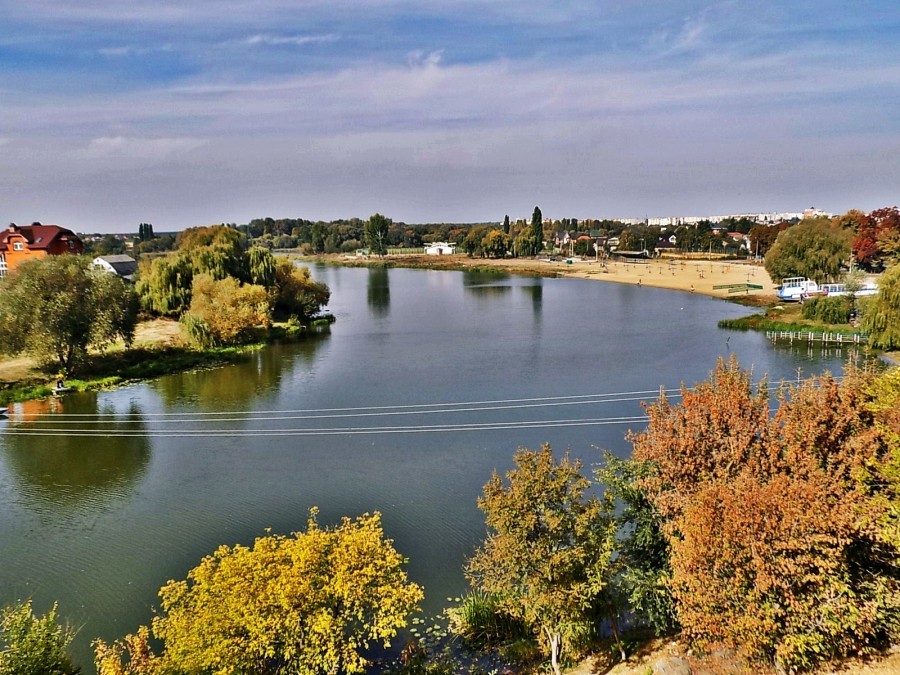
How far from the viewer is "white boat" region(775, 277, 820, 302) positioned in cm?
4442

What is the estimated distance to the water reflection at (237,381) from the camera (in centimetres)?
2539

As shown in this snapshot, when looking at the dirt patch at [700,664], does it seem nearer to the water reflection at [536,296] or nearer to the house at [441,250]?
the water reflection at [536,296]

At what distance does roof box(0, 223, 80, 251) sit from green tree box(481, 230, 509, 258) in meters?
65.4

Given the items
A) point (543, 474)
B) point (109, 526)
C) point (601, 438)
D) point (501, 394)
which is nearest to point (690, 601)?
point (543, 474)

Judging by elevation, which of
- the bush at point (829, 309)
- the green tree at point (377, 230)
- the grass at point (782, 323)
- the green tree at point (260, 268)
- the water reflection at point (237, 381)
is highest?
the green tree at point (377, 230)

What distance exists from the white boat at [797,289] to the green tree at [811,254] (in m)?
0.82

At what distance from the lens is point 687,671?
8297mm

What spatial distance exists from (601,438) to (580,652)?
10164mm

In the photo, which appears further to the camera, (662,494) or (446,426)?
(446,426)

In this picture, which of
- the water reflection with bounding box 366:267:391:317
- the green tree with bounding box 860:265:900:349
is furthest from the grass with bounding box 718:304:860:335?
the water reflection with bounding box 366:267:391:317

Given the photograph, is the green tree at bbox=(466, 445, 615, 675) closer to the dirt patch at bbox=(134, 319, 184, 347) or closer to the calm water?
the calm water

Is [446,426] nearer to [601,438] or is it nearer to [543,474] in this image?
[601,438]

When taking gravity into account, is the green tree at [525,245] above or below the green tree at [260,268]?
above

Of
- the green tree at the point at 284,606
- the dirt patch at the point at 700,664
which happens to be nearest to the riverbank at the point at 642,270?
the dirt patch at the point at 700,664
